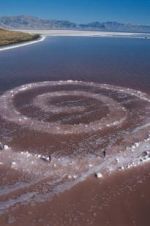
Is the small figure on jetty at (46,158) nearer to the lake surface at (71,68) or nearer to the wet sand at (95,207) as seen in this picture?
the wet sand at (95,207)

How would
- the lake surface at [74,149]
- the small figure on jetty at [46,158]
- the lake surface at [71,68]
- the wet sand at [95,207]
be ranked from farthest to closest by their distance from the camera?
the lake surface at [71,68] → the small figure on jetty at [46,158] → the lake surface at [74,149] → the wet sand at [95,207]

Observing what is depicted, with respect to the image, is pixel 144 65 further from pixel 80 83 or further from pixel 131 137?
pixel 131 137

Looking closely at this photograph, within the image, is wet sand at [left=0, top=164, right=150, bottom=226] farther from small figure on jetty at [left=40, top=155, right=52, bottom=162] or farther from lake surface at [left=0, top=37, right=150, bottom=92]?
lake surface at [left=0, top=37, right=150, bottom=92]

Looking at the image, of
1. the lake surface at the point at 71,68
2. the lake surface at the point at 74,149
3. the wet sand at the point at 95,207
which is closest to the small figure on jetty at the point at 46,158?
the lake surface at the point at 74,149

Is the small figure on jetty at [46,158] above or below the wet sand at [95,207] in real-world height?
above

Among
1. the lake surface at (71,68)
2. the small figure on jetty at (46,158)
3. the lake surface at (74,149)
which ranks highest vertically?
the small figure on jetty at (46,158)

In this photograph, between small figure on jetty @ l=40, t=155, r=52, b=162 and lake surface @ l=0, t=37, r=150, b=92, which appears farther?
lake surface @ l=0, t=37, r=150, b=92

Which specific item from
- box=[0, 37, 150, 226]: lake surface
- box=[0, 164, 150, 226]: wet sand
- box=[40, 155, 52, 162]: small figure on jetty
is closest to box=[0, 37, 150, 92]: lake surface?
box=[0, 37, 150, 226]: lake surface

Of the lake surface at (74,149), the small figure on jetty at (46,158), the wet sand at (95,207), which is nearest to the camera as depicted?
the wet sand at (95,207)

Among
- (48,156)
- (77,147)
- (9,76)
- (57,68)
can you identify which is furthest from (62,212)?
(57,68)

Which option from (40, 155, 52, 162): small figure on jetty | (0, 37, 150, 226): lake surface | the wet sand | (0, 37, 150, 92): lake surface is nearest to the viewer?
the wet sand
